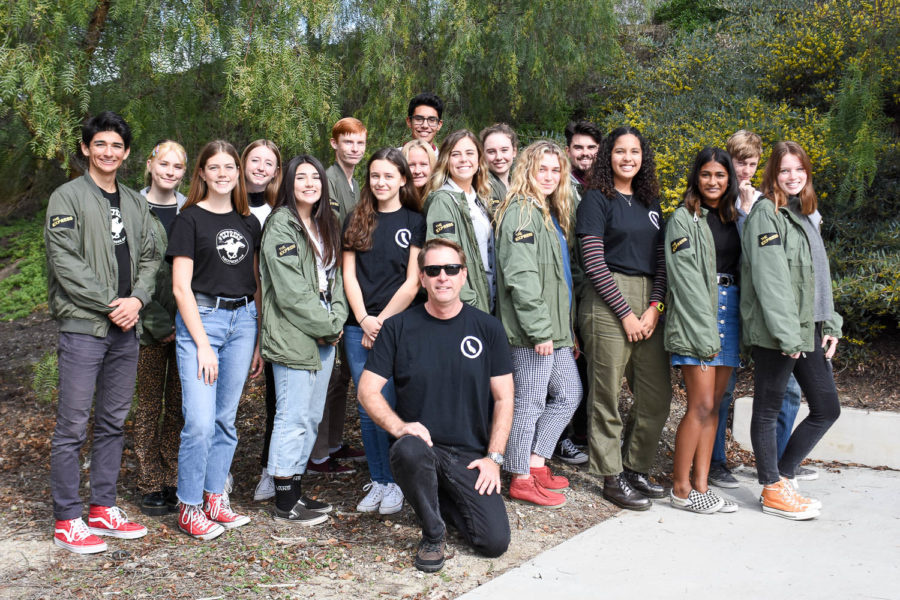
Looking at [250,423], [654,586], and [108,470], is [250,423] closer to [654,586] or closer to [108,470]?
[108,470]

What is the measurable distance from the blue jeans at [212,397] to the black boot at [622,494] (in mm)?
2088

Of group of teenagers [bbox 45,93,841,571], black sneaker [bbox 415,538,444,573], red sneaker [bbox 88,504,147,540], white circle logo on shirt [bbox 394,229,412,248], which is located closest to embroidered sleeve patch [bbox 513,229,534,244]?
group of teenagers [bbox 45,93,841,571]

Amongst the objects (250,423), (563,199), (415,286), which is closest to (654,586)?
(415,286)

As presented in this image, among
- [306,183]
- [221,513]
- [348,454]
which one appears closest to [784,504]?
[348,454]

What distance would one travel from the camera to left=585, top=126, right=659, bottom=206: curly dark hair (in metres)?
4.43

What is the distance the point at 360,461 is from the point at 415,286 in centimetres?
149

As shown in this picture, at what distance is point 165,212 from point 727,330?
3206mm

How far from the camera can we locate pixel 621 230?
4.37 metres

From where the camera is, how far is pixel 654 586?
132 inches

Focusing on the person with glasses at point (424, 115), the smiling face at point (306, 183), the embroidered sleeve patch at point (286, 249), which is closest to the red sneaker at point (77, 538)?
the embroidered sleeve patch at point (286, 249)

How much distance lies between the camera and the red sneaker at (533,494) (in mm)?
4297

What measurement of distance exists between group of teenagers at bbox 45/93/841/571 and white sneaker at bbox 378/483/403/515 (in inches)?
3.2

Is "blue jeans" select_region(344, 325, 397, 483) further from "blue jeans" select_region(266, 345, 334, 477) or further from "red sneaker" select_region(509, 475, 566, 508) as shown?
"red sneaker" select_region(509, 475, 566, 508)

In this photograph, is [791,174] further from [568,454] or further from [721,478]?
[568,454]
